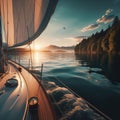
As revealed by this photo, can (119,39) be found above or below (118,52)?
above

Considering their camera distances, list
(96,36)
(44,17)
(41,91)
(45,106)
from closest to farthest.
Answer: (45,106), (41,91), (44,17), (96,36)

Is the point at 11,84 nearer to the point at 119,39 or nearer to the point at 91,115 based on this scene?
the point at 91,115

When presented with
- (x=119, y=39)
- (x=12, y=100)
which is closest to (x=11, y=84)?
(x=12, y=100)

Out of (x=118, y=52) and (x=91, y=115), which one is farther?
(x=118, y=52)

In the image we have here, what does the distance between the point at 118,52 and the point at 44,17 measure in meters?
50.0

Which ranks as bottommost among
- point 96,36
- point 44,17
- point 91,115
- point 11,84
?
point 91,115

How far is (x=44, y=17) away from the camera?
5910 millimetres

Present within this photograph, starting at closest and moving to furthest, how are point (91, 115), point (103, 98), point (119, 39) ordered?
1. point (91, 115)
2. point (103, 98)
3. point (119, 39)

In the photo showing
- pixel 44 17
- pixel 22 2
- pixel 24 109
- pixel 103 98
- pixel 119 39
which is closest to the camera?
pixel 24 109

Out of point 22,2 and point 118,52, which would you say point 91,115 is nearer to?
point 22,2

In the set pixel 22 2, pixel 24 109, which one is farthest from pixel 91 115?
pixel 22 2

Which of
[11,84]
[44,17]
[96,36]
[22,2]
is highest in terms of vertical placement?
[96,36]

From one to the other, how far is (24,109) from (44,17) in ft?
15.3

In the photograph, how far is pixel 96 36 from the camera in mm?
78000
